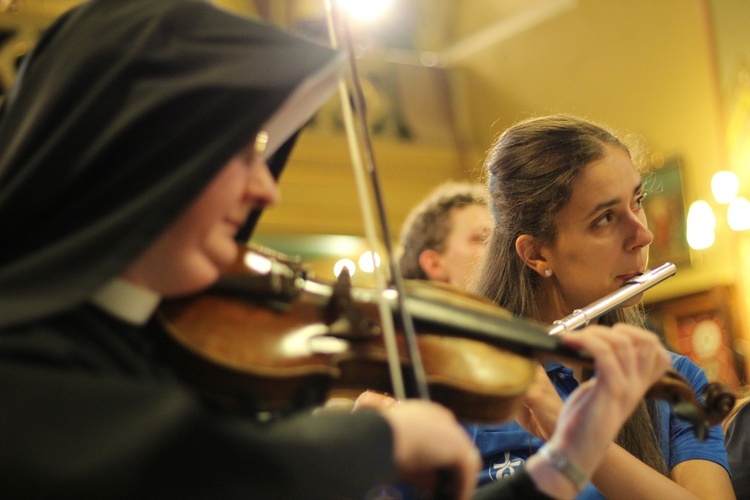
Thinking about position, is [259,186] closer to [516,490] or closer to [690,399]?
[516,490]

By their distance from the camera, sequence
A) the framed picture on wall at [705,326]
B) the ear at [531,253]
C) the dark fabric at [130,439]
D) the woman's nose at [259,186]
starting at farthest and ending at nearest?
1. the framed picture on wall at [705,326]
2. the ear at [531,253]
3. the woman's nose at [259,186]
4. the dark fabric at [130,439]

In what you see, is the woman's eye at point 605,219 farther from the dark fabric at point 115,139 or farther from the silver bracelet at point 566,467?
the dark fabric at point 115,139

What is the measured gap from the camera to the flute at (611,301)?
5.48 ft

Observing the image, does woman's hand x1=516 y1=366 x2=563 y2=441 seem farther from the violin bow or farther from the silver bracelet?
the violin bow

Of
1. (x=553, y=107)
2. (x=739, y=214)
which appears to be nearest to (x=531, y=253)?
(x=739, y=214)

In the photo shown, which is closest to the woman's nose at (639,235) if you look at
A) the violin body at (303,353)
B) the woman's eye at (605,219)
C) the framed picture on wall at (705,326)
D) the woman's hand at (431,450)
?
the woman's eye at (605,219)

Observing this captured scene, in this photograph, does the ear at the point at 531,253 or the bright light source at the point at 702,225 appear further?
the bright light source at the point at 702,225

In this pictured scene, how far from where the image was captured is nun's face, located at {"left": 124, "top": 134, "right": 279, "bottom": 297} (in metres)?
1.03

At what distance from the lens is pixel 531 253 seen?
6.68 ft

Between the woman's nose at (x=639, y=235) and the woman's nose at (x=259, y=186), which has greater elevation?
the woman's nose at (x=259, y=186)

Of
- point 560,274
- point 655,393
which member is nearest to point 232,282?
point 655,393

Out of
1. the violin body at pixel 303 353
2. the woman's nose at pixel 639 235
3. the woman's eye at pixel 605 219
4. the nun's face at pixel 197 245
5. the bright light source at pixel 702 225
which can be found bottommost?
the bright light source at pixel 702 225

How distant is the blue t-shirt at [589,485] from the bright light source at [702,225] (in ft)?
14.2

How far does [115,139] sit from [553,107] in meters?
6.67
